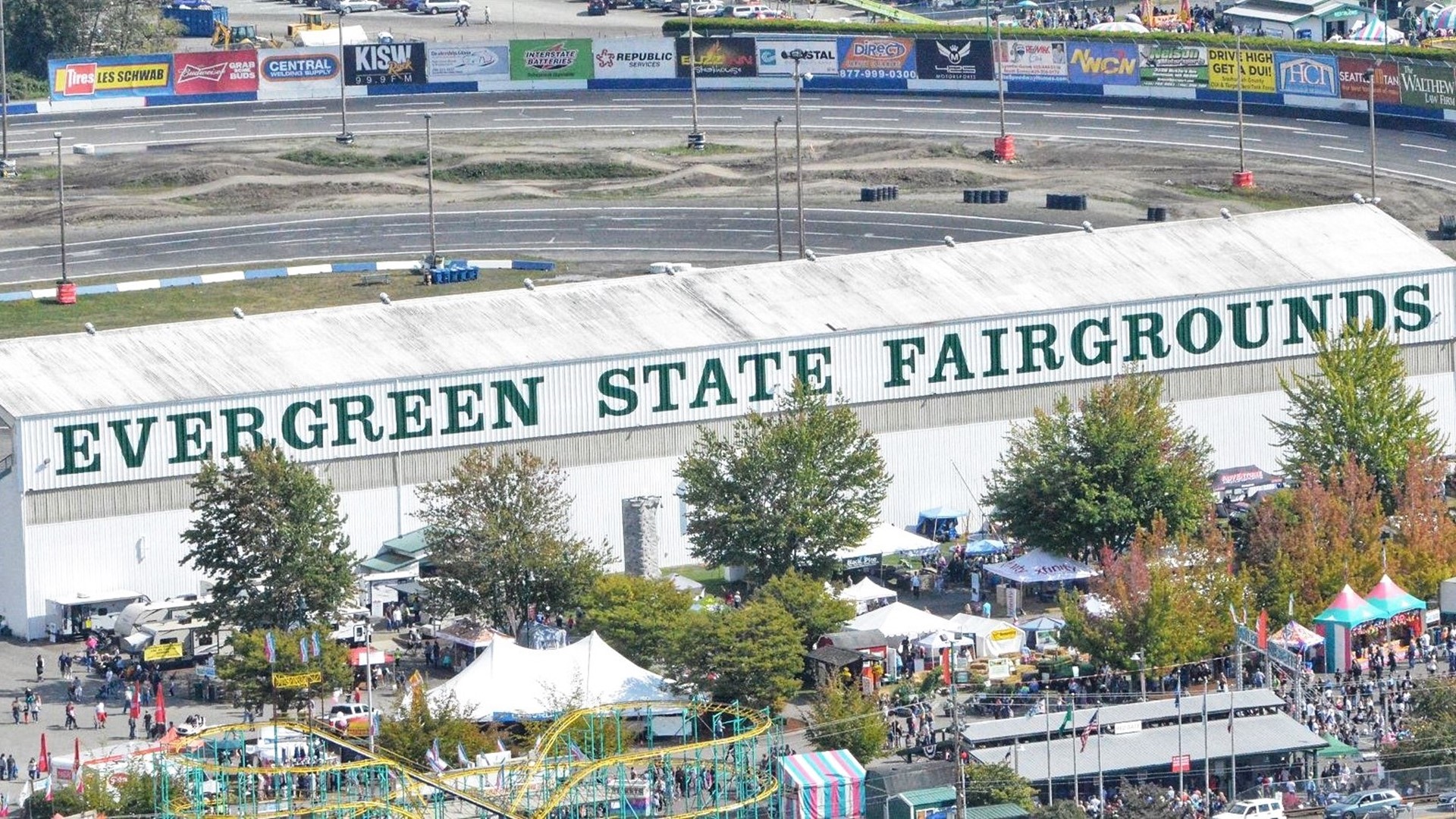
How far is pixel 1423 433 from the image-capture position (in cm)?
9625

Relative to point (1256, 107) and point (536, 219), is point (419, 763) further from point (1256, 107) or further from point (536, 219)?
point (1256, 107)

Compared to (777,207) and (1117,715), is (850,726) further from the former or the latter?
(777,207)

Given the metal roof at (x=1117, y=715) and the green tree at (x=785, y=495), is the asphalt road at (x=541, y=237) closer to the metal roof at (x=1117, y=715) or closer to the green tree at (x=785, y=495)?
the green tree at (x=785, y=495)

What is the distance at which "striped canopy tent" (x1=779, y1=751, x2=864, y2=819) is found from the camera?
2800 inches

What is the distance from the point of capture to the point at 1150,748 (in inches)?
2923

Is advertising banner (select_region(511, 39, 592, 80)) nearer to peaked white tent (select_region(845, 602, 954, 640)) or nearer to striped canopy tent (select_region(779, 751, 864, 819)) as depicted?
peaked white tent (select_region(845, 602, 954, 640))

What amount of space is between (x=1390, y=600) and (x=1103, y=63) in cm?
7821

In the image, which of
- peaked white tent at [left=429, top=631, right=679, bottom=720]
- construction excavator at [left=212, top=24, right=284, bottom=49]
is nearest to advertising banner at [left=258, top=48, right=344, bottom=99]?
construction excavator at [left=212, top=24, right=284, bottom=49]

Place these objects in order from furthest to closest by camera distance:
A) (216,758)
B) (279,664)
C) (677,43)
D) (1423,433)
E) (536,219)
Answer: (677,43) < (536,219) < (1423,433) < (279,664) < (216,758)

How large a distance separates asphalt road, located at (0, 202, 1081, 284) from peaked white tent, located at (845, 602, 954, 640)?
46613mm

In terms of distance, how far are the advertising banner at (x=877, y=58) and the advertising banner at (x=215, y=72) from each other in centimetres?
3418

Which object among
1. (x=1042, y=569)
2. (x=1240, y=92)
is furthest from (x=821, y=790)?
(x=1240, y=92)

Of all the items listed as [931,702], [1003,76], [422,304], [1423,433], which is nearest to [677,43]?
[1003,76]

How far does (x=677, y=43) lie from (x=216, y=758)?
317 feet
